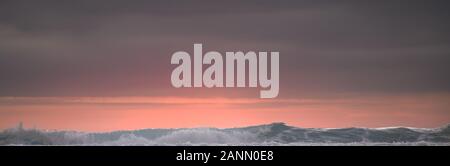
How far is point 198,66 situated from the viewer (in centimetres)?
3578
